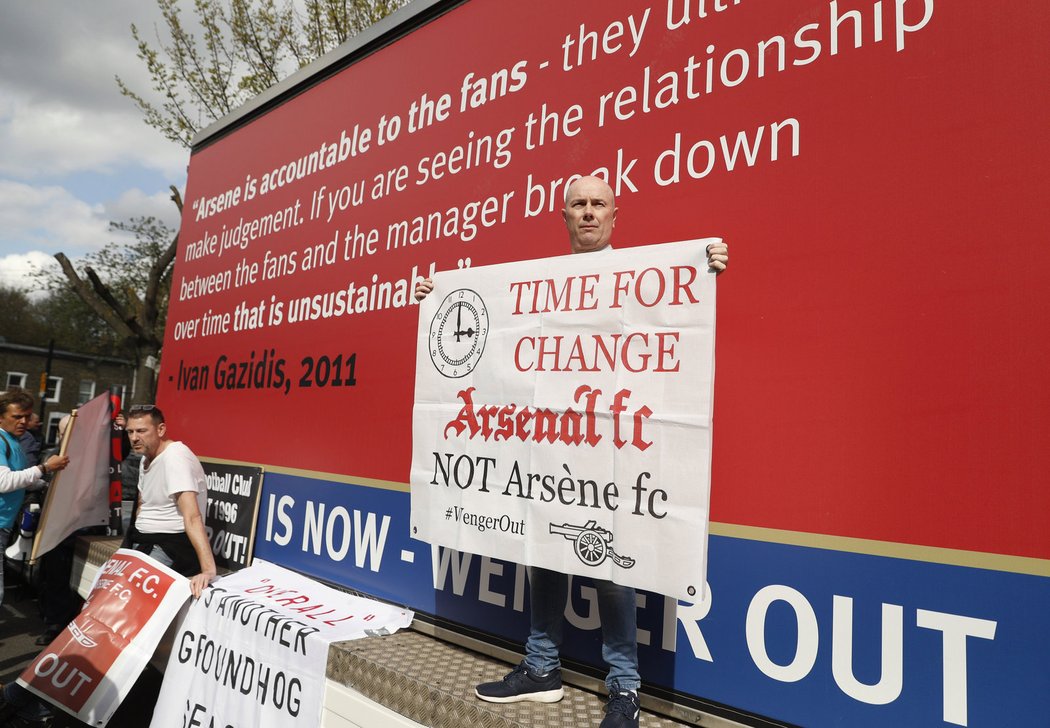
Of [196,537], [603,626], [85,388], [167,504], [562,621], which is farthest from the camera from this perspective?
[85,388]

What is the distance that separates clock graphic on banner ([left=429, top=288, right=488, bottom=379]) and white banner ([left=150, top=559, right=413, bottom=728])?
120 centimetres

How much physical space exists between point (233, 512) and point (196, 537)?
0.57 metres

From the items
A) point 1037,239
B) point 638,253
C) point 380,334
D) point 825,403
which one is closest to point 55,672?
point 380,334

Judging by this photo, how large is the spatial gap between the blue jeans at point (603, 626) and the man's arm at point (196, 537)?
6.50ft

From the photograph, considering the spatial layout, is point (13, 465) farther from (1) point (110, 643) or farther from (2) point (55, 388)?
(2) point (55, 388)

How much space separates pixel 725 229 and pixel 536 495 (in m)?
1.06

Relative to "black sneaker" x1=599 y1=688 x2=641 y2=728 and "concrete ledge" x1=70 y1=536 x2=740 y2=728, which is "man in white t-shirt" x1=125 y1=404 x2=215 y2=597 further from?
"black sneaker" x1=599 y1=688 x2=641 y2=728

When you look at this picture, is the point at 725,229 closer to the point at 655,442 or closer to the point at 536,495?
the point at 655,442

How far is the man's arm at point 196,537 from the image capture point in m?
3.26

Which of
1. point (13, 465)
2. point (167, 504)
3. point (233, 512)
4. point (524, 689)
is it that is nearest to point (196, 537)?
point (167, 504)

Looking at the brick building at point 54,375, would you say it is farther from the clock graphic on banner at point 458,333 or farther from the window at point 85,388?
the clock graphic on banner at point 458,333

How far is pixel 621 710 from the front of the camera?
1.83 meters

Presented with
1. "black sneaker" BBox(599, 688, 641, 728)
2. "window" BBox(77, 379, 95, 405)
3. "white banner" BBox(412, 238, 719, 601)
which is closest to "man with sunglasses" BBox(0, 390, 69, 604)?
"white banner" BBox(412, 238, 719, 601)

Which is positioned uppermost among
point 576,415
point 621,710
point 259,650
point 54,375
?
point 54,375
